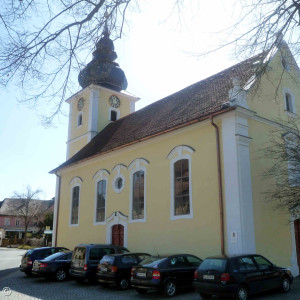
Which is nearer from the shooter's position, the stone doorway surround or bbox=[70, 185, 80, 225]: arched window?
the stone doorway surround

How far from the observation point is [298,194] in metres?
13.2

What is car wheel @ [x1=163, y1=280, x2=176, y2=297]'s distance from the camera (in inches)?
416

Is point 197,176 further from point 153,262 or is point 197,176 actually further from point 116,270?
point 116,270

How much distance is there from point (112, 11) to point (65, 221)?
19199 millimetres

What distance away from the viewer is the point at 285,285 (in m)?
11.0

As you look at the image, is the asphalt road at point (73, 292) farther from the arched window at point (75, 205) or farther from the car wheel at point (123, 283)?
the arched window at point (75, 205)

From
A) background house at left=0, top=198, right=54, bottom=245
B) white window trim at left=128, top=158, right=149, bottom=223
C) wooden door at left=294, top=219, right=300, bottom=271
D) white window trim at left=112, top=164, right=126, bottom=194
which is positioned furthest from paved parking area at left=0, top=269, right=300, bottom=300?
background house at left=0, top=198, right=54, bottom=245

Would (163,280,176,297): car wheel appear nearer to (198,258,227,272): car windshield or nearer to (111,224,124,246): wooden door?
(198,258,227,272): car windshield

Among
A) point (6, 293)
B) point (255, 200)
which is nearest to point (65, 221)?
point (6, 293)

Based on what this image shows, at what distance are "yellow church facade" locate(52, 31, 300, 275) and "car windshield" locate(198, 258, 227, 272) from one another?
3.14 m

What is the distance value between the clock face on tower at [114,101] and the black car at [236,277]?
67.9ft

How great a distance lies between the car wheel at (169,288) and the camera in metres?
10.6

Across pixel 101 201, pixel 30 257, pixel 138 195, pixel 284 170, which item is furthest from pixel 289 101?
pixel 30 257

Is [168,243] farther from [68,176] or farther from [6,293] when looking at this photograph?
[68,176]
